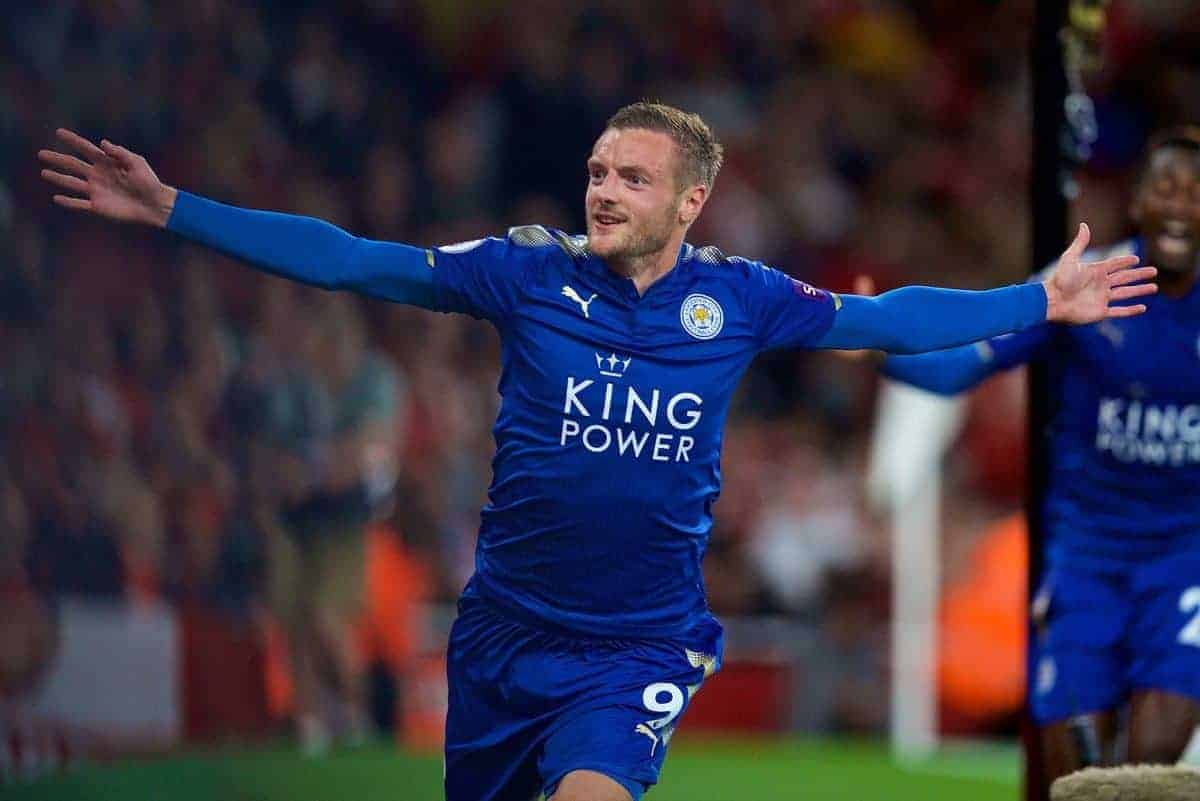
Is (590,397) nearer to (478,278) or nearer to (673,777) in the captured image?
(478,278)

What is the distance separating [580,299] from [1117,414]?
2.26 m

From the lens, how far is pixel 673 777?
10602 millimetres

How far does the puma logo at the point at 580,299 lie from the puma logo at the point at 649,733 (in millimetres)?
1068

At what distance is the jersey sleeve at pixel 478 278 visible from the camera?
541 centimetres

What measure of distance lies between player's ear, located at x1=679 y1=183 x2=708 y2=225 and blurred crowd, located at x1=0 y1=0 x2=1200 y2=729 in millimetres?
4700

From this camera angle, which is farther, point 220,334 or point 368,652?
point 368,652

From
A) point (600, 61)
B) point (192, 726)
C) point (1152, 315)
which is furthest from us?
point (600, 61)

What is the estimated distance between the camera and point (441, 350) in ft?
39.9

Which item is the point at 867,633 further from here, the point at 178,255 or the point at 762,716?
the point at 178,255

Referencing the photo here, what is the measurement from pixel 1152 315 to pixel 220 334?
527cm

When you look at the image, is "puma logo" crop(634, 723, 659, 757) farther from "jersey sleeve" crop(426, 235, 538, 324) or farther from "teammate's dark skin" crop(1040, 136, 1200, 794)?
"teammate's dark skin" crop(1040, 136, 1200, 794)

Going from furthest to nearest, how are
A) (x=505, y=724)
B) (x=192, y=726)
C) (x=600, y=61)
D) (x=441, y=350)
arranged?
(x=600, y=61) < (x=441, y=350) < (x=192, y=726) < (x=505, y=724)

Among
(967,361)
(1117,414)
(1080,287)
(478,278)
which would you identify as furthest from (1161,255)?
(478,278)

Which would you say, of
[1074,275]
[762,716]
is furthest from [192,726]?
[1074,275]
